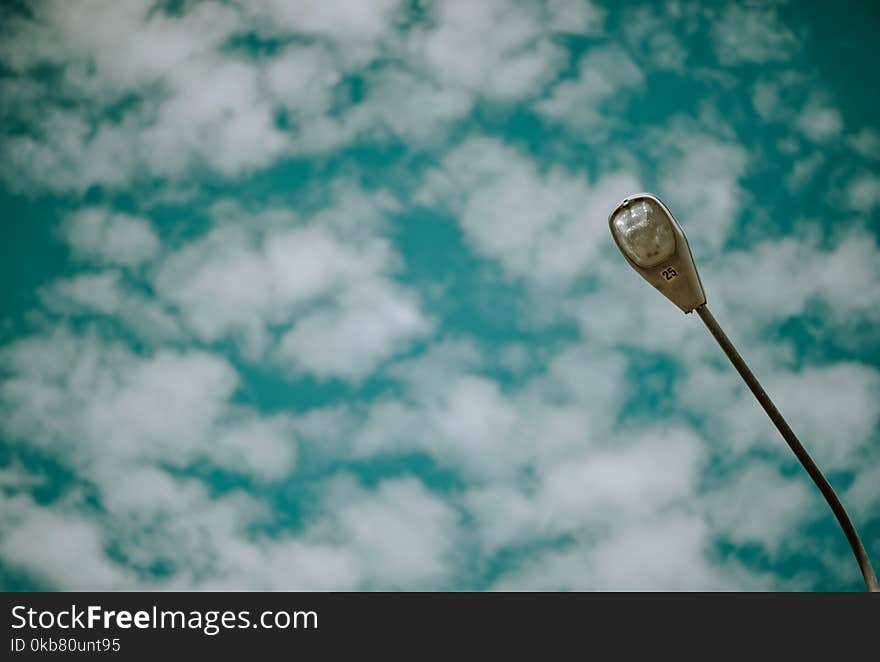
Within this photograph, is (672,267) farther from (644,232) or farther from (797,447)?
(797,447)

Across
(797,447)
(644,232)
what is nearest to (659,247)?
(644,232)

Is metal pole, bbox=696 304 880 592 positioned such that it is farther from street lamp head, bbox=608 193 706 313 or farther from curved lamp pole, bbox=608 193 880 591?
street lamp head, bbox=608 193 706 313

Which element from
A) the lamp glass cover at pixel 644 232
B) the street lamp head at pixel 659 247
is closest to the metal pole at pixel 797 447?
the street lamp head at pixel 659 247

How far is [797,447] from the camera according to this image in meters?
4.54

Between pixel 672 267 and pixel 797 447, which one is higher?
pixel 672 267

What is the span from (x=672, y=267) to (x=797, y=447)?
141 cm

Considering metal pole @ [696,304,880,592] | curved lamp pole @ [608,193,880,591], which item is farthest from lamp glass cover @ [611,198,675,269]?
metal pole @ [696,304,880,592]

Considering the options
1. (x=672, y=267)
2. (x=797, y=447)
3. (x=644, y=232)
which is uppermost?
(x=644, y=232)

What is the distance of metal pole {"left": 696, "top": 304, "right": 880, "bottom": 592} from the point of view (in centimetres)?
444

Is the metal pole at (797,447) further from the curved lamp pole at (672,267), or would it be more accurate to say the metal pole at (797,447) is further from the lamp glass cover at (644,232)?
the lamp glass cover at (644,232)

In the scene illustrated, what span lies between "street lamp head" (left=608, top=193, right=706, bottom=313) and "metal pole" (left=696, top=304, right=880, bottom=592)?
163mm
